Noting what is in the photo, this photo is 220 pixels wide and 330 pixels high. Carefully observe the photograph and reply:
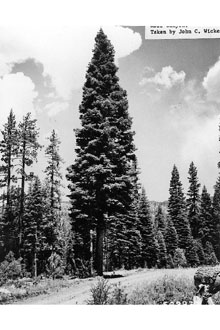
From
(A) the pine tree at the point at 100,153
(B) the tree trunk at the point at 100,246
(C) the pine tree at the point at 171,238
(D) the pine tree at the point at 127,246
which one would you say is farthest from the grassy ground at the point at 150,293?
(C) the pine tree at the point at 171,238

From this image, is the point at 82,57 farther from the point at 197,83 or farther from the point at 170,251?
the point at 170,251

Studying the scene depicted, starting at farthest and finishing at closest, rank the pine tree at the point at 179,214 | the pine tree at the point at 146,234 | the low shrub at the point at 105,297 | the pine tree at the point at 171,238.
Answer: the pine tree at the point at 171,238 → the pine tree at the point at 179,214 → the pine tree at the point at 146,234 → the low shrub at the point at 105,297

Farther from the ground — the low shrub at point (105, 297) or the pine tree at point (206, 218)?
the pine tree at point (206, 218)

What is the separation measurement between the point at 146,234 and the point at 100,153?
29490 mm

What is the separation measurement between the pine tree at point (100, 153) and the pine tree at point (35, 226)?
11539 millimetres

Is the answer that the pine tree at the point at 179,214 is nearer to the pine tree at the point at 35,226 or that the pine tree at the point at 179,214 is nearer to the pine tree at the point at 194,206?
the pine tree at the point at 194,206

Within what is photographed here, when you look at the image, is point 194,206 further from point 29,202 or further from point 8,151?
point 8,151

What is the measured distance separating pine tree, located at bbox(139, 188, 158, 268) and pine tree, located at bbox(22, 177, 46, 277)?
1268 cm

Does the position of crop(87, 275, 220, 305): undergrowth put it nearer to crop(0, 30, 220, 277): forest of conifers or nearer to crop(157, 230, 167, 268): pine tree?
crop(0, 30, 220, 277): forest of conifers

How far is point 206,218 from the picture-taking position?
1964 inches

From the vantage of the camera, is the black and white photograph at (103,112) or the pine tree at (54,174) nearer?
the black and white photograph at (103,112)

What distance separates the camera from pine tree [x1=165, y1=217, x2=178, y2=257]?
50500 mm

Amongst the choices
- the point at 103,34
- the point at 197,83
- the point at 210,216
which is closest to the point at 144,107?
the point at 197,83

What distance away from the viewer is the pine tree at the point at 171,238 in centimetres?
5050
